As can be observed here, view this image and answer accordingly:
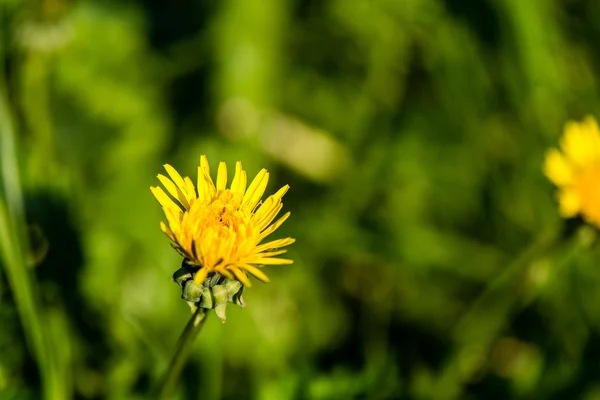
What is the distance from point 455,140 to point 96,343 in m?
1.66

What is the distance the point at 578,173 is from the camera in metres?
1.91

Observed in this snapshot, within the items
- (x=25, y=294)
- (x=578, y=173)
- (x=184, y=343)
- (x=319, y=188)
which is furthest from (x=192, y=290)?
(x=319, y=188)

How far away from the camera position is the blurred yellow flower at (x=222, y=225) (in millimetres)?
1120

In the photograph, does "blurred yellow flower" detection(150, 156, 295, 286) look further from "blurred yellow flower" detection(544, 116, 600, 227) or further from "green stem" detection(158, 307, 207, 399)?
"blurred yellow flower" detection(544, 116, 600, 227)

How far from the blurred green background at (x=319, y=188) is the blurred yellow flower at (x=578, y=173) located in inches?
3.9

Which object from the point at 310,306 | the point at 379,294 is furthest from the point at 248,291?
the point at 379,294

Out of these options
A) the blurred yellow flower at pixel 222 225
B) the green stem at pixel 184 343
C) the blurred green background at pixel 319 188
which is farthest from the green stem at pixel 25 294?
the blurred yellow flower at pixel 222 225

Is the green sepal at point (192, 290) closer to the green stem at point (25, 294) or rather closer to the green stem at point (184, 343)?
the green stem at point (184, 343)

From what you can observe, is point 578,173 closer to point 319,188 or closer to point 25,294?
point 319,188

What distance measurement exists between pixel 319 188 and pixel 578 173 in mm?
1038

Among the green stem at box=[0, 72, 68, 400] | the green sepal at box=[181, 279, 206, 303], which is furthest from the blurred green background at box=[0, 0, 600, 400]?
the green sepal at box=[181, 279, 206, 303]

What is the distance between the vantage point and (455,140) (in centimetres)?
279

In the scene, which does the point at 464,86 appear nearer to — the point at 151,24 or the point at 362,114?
the point at 362,114

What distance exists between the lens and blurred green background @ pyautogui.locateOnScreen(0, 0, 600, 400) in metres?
1.79
